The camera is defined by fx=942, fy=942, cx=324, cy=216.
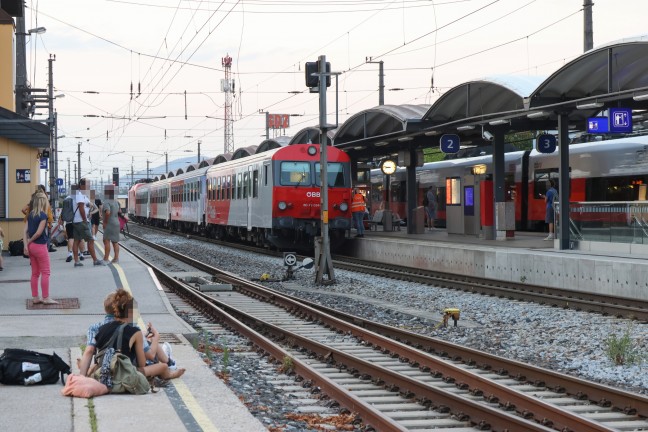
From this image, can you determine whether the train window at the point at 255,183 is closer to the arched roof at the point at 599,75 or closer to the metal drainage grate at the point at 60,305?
the arched roof at the point at 599,75

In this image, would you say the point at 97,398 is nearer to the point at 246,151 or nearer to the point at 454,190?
the point at 454,190

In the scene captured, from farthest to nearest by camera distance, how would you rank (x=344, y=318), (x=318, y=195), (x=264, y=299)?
(x=318, y=195) < (x=264, y=299) < (x=344, y=318)

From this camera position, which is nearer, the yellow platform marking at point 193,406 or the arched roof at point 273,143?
the yellow platform marking at point 193,406

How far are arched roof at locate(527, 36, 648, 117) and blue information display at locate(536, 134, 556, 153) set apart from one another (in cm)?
313

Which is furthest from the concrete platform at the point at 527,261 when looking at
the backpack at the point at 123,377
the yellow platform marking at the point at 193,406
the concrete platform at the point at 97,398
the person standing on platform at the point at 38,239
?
the backpack at the point at 123,377

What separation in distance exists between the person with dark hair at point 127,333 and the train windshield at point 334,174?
2110cm

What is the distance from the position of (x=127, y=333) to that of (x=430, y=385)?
2.77 metres

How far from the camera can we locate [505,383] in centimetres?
946

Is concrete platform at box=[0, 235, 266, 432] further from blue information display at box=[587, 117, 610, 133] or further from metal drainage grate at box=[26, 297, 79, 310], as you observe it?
blue information display at box=[587, 117, 610, 133]

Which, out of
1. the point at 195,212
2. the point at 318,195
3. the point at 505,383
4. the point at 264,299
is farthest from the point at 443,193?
the point at 505,383

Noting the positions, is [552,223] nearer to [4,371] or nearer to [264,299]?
[264,299]

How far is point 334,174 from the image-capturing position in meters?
→ 29.3

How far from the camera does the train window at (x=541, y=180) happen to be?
106ft

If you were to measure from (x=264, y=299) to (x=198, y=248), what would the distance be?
19174 mm
